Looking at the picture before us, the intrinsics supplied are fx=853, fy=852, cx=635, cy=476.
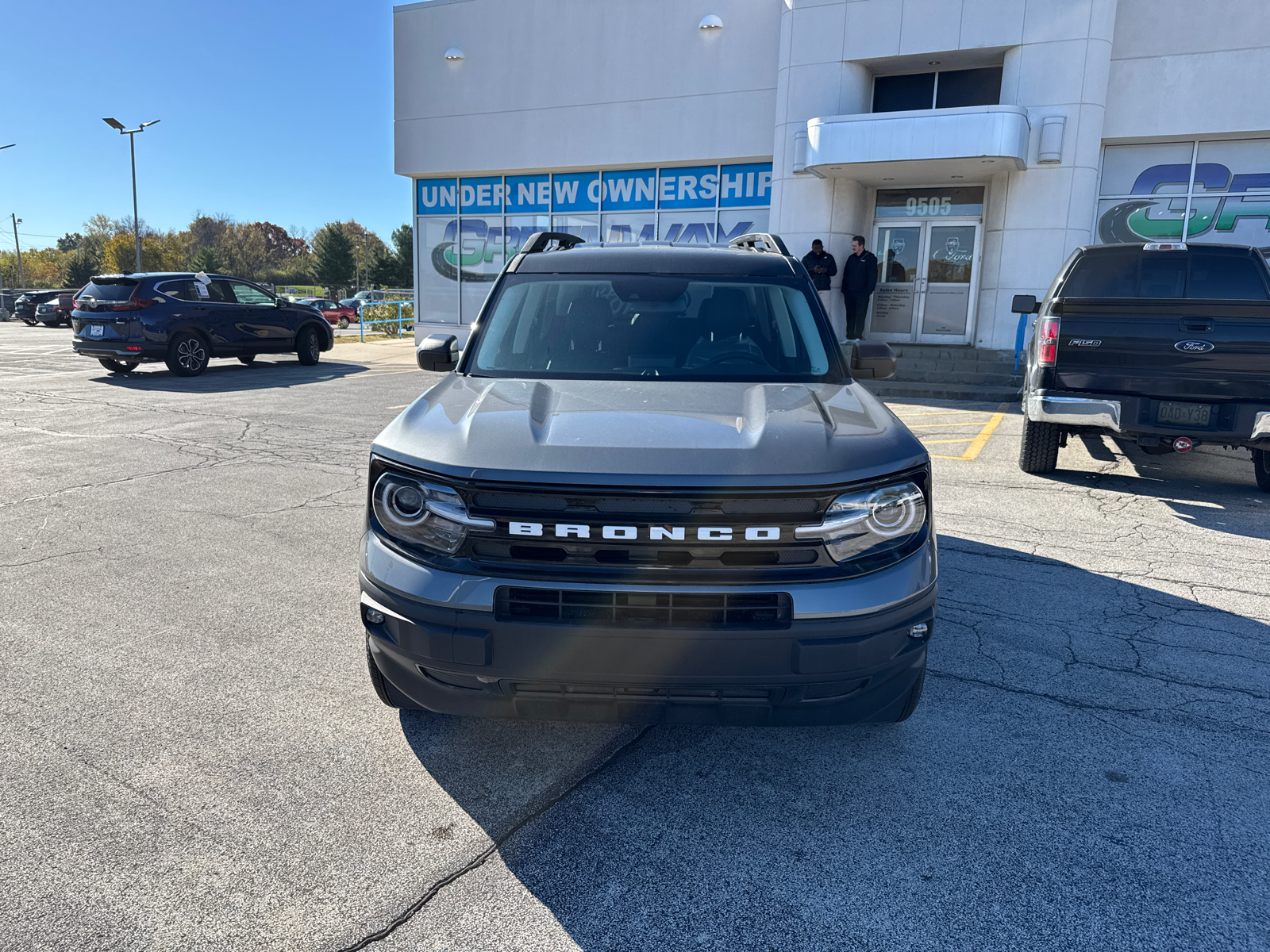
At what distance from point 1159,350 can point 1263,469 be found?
169cm

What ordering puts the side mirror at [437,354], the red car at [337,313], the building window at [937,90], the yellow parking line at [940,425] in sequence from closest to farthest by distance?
the side mirror at [437,354] → the yellow parking line at [940,425] → the building window at [937,90] → the red car at [337,313]

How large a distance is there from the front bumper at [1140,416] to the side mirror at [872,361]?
3387 millimetres

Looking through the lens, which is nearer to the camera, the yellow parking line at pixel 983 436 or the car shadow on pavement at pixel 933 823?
the car shadow on pavement at pixel 933 823

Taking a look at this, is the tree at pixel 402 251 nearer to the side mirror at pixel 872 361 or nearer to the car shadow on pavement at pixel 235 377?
the car shadow on pavement at pixel 235 377

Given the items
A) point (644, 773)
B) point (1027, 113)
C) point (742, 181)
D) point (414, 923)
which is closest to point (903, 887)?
point (644, 773)

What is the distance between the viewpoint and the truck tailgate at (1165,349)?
633 centimetres

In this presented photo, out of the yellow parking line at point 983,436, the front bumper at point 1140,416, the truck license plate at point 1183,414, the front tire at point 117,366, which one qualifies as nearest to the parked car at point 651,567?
the front bumper at point 1140,416

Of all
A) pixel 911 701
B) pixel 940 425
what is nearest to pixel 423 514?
pixel 911 701

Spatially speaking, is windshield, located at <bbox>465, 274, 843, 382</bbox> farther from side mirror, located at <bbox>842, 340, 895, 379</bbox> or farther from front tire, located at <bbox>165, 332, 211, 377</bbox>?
front tire, located at <bbox>165, 332, 211, 377</bbox>

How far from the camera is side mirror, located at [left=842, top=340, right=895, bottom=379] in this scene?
404cm

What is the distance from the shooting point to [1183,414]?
649cm

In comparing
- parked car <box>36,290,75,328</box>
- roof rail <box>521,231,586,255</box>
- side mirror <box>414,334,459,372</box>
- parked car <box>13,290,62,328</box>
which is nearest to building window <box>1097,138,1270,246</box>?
roof rail <box>521,231,586,255</box>

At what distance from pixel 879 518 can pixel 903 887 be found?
1.03 meters

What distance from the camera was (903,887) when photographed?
7.70 feet
